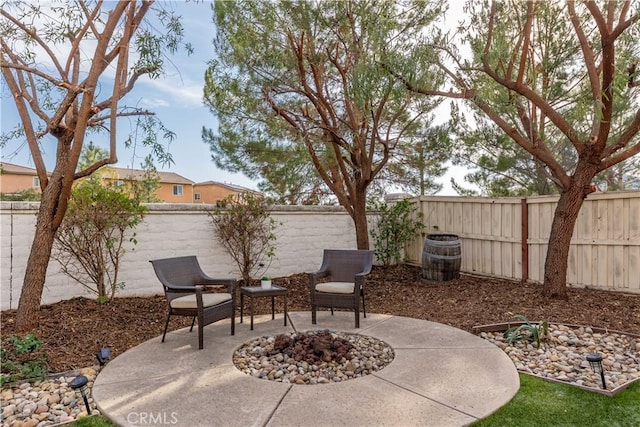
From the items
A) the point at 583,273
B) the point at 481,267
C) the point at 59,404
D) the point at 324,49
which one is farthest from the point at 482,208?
the point at 59,404

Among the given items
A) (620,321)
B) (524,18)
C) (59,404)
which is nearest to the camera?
(59,404)

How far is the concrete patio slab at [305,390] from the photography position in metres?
2.44

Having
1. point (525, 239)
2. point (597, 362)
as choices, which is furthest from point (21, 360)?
point (525, 239)

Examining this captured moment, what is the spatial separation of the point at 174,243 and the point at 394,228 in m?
4.24

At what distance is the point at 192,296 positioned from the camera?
156 inches

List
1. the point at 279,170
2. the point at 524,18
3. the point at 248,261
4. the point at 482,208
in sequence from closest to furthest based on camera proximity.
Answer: the point at 524,18
the point at 248,261
the point at 482,208
the point at 279,170

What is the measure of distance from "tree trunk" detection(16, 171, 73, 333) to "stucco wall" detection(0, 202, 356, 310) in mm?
991

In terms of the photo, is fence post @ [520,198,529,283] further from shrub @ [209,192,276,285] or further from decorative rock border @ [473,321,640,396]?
shrub @ [209,192,276,285]

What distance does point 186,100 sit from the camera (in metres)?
5.65

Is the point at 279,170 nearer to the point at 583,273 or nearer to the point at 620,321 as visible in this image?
the point at 583,273

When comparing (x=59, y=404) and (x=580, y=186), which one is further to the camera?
(x=580, y=186)

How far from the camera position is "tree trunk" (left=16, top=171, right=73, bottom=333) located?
3.97 meters

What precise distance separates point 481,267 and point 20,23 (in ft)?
24.4

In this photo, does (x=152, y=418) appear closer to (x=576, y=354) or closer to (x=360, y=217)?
(x=576, y=354)
